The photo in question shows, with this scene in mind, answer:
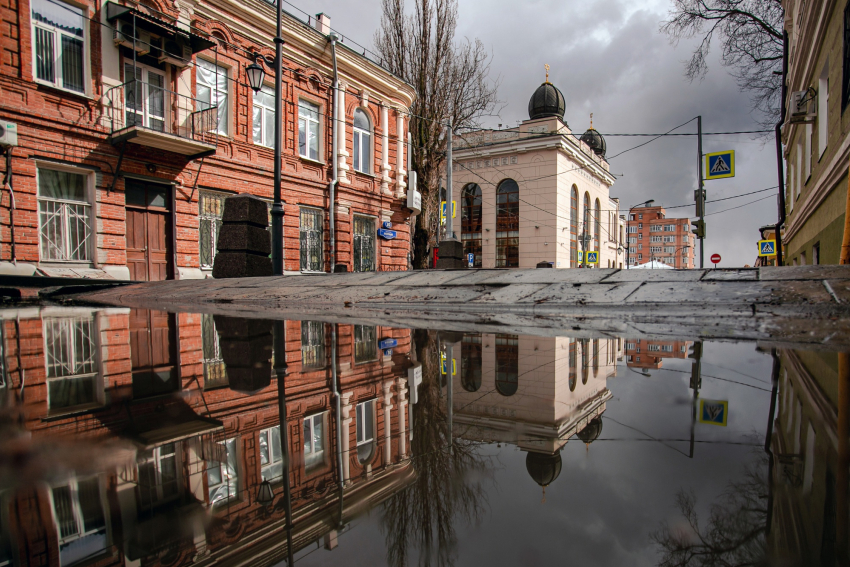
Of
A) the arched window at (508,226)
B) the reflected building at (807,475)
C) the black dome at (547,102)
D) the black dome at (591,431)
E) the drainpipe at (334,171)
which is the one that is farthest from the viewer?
the black dome at (547,102)

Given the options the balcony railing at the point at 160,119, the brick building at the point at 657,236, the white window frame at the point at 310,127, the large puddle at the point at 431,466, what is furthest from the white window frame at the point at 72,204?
the brick building at the point at 657,236

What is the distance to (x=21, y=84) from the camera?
337 inches

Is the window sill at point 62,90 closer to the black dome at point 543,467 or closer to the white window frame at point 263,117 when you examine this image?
the white window frame at point 263,117

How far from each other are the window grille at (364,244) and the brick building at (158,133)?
50cm

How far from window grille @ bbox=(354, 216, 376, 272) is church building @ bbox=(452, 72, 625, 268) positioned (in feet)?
46.8

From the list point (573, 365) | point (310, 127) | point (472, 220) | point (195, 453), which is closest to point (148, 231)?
point (310, 127)

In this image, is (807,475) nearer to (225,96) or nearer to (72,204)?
(72,204)

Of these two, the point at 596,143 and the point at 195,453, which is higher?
the point at 596,143

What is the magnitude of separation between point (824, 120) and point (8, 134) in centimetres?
1415

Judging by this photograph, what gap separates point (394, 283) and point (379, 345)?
310 cm

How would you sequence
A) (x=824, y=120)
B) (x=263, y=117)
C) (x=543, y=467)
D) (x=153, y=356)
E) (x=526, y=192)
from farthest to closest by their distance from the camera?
(x=526, y=192), (x=263, y=117), (x=824, y=120), (x=153, y=356), (x=543, y=467)

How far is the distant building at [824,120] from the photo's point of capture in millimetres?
6062

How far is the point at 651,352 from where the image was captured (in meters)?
1.94

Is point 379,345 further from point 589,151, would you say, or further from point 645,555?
point 589,151
